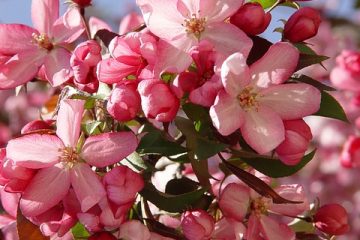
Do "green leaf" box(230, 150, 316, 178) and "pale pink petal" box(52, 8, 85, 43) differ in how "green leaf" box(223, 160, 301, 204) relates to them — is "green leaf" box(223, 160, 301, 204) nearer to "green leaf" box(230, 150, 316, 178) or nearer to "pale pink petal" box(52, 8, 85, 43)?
"green leaf" box(230, 150, 316, 178)

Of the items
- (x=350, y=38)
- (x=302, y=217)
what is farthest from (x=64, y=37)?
(x=350, y=38)

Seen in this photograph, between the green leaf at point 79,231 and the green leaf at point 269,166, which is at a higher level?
the green leaf at point 269,166

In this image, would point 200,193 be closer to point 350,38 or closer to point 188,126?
point 188,126

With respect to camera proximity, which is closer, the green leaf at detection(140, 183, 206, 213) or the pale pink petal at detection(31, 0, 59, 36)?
the green leaf at detection(140, 183, 206, 213)

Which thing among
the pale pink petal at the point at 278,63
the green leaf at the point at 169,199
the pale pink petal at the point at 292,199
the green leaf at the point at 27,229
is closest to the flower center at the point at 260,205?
the pale pink petal at the point at 292,199

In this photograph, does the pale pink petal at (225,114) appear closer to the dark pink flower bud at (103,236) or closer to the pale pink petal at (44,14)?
the dark pink flower bud at (103,236)

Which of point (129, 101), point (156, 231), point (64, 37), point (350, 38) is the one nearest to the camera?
point (129, 101)

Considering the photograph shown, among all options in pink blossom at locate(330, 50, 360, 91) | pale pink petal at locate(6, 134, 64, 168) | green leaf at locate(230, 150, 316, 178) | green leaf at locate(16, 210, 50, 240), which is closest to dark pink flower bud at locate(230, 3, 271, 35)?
green leaf at locate(230, 150, 316, 178)
